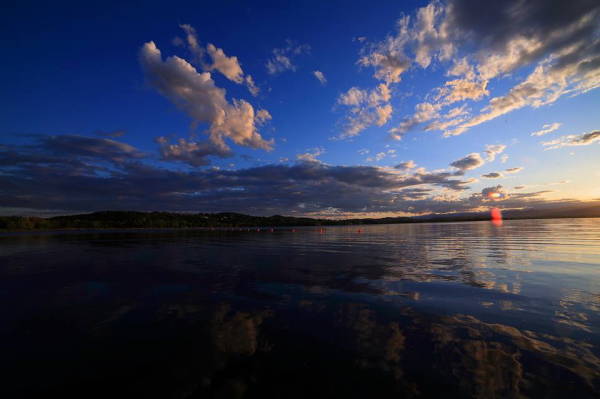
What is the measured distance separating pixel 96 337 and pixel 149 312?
83.4 inches

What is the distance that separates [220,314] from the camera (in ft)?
30.2

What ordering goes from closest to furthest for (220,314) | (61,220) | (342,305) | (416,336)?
(416,336)
(220,314)
(342,305)
(61,220)

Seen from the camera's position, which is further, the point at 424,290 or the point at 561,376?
the point at 424,290

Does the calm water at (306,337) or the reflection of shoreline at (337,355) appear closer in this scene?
the reflection of shoreline at (337,355)

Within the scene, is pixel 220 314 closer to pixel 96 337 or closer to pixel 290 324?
pixel 290 324

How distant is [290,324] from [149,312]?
5.47 meters

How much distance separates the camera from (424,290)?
11891mm

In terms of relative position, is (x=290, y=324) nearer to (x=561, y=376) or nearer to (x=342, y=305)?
(x=342, y=305)

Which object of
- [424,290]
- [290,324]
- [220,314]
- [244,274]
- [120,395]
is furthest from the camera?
[244,274]

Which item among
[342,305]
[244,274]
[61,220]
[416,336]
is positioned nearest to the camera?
[416,336]

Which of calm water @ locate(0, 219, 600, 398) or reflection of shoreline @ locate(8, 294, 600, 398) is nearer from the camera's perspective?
reflection of shoreline @ locate(8, 294, 600, 398)

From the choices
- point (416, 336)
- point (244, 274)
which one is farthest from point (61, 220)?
point (416, 336)

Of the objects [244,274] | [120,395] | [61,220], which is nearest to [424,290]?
[244,274]

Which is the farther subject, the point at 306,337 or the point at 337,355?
the point at 306,337
